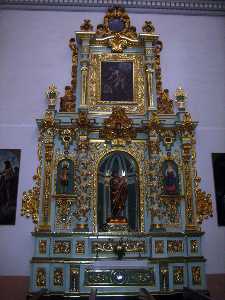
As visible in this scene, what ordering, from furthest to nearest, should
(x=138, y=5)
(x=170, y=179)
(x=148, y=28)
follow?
(x=138, y=5) → (x=148, y=28) → (x=170, y=179)

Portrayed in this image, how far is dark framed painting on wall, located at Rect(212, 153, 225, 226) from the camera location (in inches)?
380

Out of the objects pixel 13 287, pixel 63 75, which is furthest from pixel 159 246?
pixel 63 75

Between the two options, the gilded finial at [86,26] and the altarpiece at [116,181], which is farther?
the gilded finial at [86,26]

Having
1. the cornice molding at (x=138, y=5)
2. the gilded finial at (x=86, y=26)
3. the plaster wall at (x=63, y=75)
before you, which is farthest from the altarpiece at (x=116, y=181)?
the cornice molding at (x=138, y=5)

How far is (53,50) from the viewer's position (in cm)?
1089

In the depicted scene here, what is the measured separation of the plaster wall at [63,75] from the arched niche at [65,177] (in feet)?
2.23

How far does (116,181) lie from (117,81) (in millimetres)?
2847

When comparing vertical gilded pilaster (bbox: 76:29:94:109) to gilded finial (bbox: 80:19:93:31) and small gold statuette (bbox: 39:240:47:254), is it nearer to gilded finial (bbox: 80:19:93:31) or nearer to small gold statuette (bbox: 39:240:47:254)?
gilded finial (bbox: 80:19:93:31)

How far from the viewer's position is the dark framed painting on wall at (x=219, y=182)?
9.66 meters

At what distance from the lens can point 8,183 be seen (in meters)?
9.63

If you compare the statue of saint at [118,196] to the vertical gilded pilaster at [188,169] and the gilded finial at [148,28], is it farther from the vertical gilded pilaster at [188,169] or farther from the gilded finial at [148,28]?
the gilded finial at [148,28]

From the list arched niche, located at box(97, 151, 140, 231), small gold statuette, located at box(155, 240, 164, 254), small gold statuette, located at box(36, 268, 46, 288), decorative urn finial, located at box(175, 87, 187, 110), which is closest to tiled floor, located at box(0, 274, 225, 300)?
small gold statuette, located at box(36, 268, 46, 288)

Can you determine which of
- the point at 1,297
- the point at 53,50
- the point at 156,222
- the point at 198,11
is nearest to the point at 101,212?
the point at 156,222

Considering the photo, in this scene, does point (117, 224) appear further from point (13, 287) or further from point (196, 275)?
point (13, 287)
